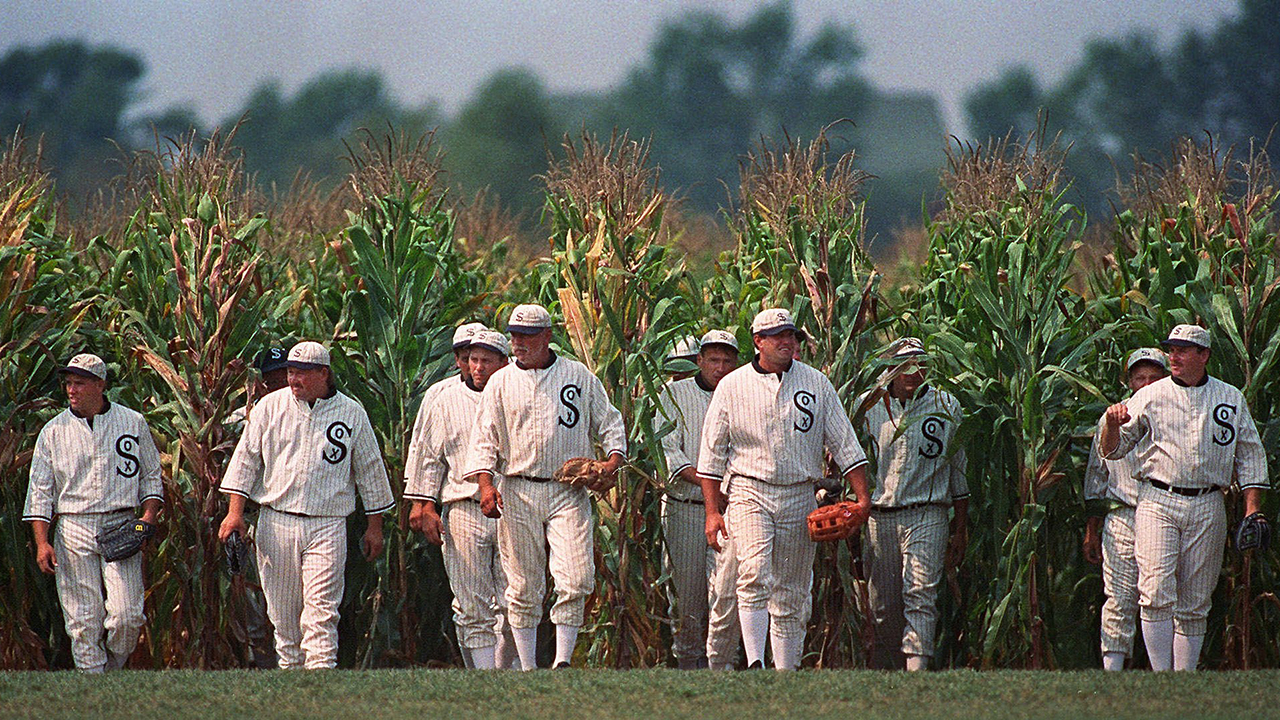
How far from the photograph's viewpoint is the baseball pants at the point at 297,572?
8.55 m

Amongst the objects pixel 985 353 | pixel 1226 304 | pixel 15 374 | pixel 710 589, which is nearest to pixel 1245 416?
pixel 1226 304

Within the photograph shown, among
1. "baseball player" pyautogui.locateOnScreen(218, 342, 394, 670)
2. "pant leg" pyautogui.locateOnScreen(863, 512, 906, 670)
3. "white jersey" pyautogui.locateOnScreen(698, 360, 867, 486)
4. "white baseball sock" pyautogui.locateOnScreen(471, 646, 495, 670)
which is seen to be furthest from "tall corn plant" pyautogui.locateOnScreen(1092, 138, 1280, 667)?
"baseball player" pyautogui.locateOnScreen(218, 342, 394, 670)

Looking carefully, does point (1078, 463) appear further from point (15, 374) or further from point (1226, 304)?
point (15, 374)

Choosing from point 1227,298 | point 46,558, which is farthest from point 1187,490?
point 46,558

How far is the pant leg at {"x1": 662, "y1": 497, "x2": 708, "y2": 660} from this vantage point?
920 cm

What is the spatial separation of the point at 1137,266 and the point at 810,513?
276 cm

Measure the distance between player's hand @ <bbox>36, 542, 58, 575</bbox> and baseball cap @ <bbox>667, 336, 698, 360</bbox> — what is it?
11.8ft

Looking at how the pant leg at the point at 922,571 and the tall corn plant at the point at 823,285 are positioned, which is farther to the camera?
the pant leg at the point at 922,571

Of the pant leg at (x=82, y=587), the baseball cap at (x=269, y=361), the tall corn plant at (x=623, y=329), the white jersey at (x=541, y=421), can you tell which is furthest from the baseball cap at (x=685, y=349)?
the pant leg at (x=82, y=587)

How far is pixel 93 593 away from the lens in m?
8.68

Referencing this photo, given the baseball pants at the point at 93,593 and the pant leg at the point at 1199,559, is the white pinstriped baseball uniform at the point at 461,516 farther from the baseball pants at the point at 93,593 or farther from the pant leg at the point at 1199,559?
the pant leg at the point at 1199,559

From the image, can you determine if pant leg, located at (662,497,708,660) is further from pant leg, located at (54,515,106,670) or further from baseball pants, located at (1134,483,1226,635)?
pant leg, located at (54,515,106,670)

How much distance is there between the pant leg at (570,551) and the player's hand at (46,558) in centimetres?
264

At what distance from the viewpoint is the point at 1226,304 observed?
8.95 meters
